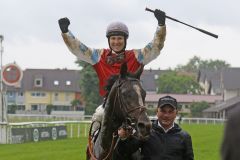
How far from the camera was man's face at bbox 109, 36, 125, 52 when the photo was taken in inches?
218

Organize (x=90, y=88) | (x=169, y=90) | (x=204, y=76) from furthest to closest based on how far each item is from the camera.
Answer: (x=204, y=76)
(x=169, y=90)
(x=90, y=88)

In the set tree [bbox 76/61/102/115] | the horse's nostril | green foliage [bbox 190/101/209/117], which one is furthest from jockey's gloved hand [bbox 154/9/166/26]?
green foliage [bbox 190/101/209/117]

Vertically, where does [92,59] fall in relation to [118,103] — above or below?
above

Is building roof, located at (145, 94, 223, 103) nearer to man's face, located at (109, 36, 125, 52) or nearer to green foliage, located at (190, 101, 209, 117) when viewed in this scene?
green foliage, located at (190, 101, 209, 117)

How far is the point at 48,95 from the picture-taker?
335 feet

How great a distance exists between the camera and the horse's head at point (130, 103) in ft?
14.1

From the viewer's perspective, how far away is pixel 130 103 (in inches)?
180

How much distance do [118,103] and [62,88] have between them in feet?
319

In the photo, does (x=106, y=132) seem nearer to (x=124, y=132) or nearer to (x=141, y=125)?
(x=124, y=132)

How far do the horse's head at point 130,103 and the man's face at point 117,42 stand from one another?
68 cm

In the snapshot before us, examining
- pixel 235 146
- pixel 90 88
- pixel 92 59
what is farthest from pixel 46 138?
pixel 90 88

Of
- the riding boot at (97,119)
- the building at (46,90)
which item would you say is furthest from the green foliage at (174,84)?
the riding boot at (97,119)

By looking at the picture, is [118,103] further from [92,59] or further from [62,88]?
[62,88]

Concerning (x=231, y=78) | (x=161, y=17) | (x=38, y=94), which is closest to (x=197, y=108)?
(x=231, y=78)
